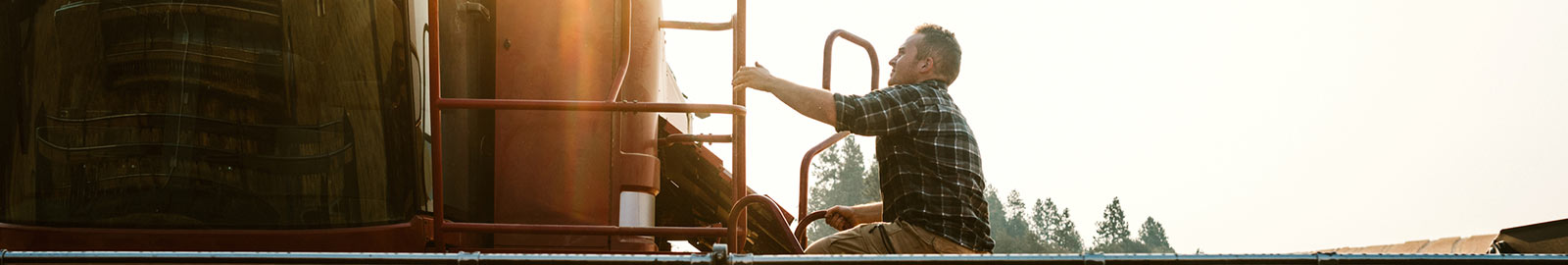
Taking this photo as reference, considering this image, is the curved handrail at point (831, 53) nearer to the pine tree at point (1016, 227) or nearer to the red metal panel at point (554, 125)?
the red metal panel at point (554, 125)

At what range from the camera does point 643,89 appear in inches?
190

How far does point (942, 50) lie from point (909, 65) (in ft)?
0.39

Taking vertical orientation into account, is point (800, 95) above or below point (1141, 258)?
above

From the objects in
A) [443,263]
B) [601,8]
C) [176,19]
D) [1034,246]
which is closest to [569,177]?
[601,8]

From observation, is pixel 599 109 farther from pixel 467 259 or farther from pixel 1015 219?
pixel 1015 219

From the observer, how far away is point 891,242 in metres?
3.62

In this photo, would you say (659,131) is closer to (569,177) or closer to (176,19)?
(569,177)

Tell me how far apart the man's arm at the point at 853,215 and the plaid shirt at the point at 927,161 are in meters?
0.49

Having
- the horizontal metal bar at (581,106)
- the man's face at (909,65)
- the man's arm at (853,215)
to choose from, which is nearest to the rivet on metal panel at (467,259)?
the horizontal metal bar at (581,106)

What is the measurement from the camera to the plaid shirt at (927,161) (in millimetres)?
3643

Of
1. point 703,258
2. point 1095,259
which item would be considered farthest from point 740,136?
point 1095,259

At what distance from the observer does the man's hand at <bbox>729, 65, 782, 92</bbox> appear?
11.6 feet

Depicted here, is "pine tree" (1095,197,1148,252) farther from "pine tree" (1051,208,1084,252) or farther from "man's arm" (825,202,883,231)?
"man's arm" (825,202,883,231)

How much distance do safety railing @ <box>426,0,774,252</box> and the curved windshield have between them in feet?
0.67
